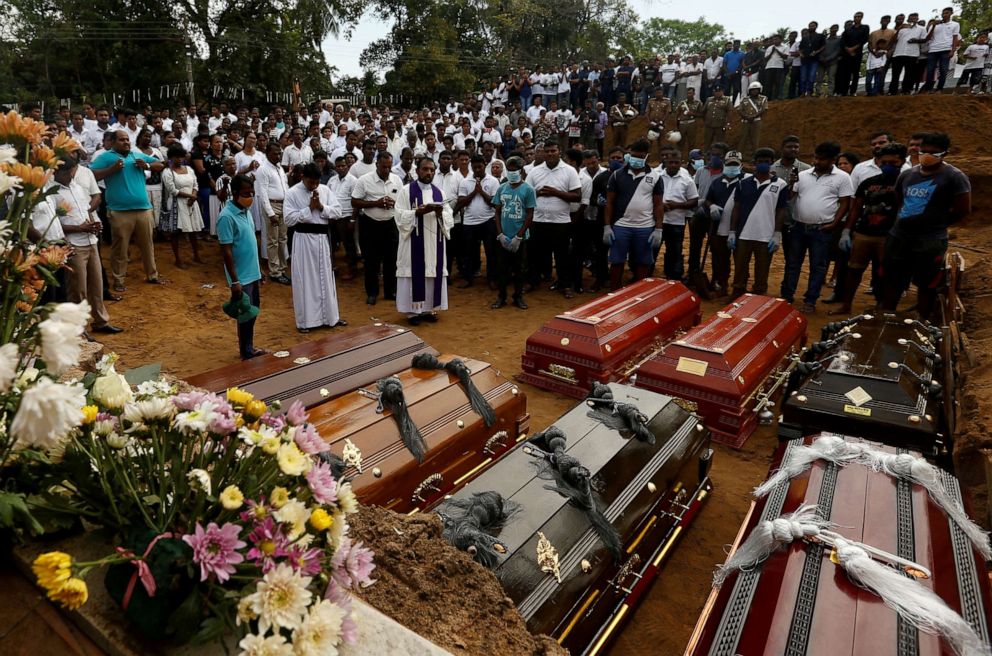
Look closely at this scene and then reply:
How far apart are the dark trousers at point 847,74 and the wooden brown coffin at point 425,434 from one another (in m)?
13.7

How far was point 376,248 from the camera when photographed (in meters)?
7.69

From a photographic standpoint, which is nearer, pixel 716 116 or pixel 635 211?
pixel 635 211

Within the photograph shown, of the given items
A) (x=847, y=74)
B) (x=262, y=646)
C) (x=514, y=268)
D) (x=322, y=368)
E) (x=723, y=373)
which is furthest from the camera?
(x=847, y=74)

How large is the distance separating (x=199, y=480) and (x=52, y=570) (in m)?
0.26

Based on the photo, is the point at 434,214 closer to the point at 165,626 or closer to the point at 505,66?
the point at 165,626

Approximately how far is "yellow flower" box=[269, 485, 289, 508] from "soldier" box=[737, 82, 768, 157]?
1330cm

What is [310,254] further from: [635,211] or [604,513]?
[604,513]

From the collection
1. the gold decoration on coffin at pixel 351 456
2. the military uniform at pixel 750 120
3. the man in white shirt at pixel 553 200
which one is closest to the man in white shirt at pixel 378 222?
the man in white shirt at pixel 553 200

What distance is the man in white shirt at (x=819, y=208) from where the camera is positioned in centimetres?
686

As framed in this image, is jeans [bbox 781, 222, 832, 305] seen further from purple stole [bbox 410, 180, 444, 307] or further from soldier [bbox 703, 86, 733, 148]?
soldier [bbox 703, 86, 733, 148]

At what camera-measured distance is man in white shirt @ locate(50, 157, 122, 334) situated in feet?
18.2

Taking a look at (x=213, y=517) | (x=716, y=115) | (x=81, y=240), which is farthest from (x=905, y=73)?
(x=213, y=517)

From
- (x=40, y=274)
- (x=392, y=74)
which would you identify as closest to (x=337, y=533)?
(x=40, y=274)

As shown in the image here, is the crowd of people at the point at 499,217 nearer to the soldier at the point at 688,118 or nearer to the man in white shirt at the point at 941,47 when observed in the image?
the soldier at the point at 688,118
